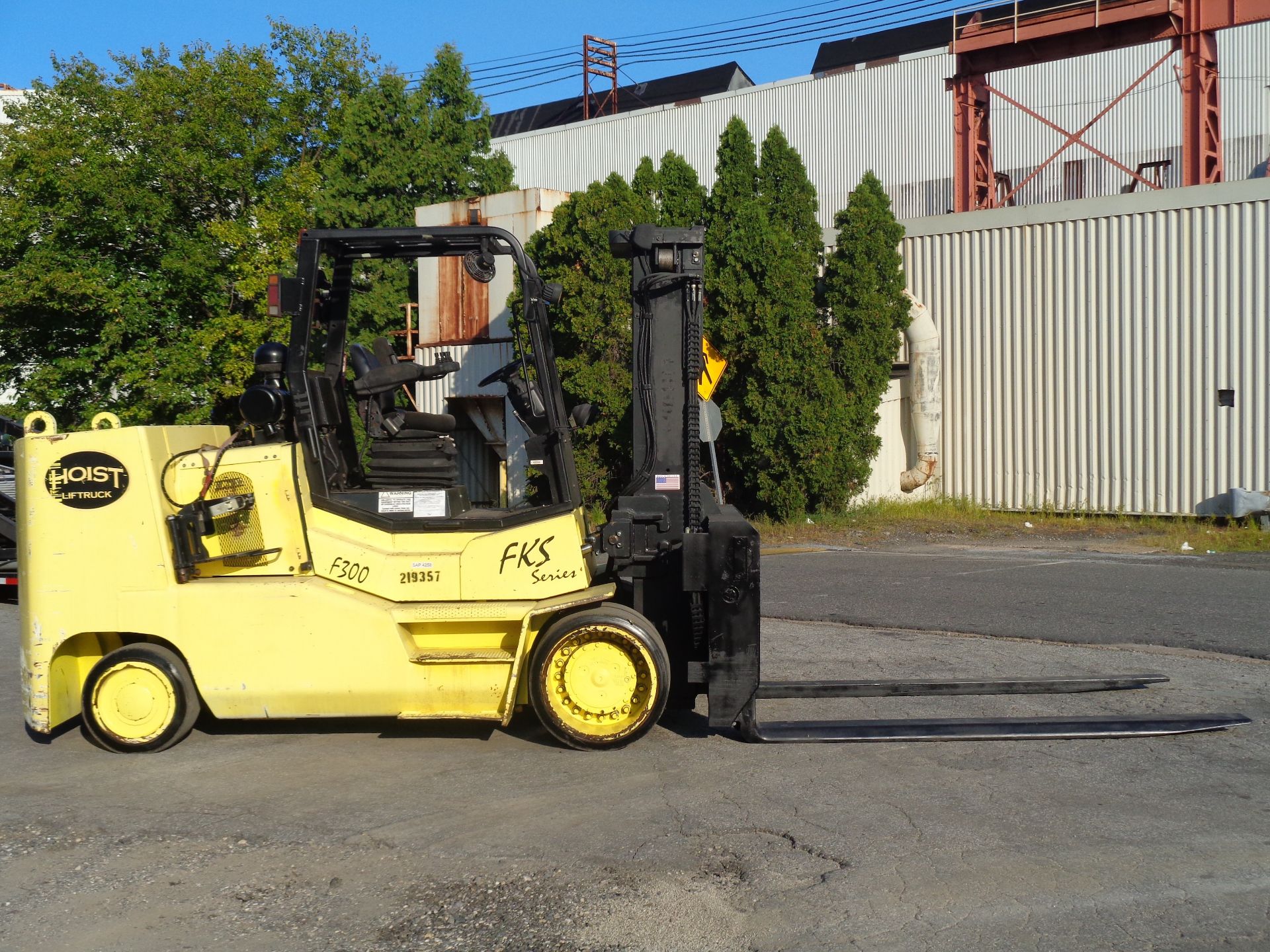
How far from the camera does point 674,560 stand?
259 inches

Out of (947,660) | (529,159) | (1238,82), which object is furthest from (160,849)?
(529,159)

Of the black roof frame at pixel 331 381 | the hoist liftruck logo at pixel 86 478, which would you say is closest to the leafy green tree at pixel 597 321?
the black roof frame at pixel 331 381

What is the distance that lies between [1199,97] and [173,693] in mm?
21242

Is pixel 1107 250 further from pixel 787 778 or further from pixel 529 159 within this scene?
pixel 529 159

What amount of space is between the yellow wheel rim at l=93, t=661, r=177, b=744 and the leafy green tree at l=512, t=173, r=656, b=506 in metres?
13.2

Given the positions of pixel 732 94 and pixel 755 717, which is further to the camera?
pixel 732 94

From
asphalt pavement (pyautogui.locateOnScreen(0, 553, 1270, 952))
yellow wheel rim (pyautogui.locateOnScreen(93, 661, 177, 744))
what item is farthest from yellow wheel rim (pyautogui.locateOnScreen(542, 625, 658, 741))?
yellow wheel rim (pyautogui.locateOnScreen(93, 661, 177, 744))

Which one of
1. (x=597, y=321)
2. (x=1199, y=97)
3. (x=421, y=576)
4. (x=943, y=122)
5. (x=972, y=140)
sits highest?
(x=943, y=122)

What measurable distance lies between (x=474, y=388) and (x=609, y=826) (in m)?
18.4

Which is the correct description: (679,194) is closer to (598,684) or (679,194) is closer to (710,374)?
(710,374)

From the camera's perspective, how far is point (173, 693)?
6328 mm

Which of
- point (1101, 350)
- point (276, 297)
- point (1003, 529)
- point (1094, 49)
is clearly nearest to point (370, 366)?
point (276, 297)

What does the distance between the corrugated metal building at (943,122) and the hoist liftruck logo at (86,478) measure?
28352 mm

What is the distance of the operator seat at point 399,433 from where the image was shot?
6.48 metres
